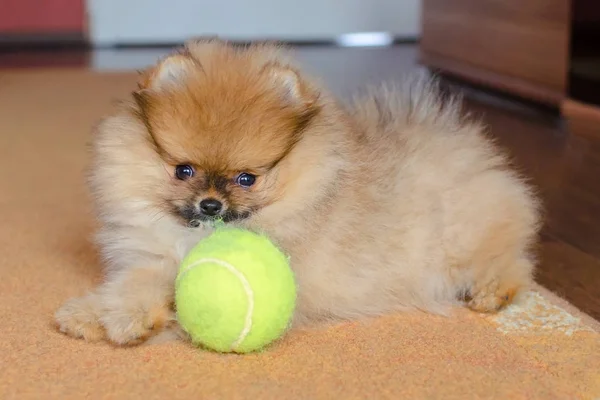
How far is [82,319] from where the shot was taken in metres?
1.81

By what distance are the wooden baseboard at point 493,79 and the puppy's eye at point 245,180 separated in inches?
116

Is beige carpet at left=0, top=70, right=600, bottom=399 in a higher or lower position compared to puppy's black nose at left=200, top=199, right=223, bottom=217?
lower

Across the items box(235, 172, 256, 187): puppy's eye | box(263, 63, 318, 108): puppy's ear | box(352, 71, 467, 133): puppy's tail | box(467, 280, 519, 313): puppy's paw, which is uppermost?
box(263, 63, 318, 108): puppy's ear

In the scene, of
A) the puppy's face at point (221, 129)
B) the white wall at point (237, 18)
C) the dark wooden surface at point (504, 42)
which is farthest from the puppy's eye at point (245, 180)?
the white wall at point (237, 18)

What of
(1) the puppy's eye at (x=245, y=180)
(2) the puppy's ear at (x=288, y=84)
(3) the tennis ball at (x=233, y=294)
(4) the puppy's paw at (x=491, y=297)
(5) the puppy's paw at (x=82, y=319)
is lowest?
(4) the puppy's paw at (x=491, y=297)

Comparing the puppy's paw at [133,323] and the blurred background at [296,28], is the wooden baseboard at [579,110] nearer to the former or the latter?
the blurred background at [296,28]

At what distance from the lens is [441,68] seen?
5.72m

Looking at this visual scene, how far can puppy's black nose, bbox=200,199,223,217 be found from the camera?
1746 mm

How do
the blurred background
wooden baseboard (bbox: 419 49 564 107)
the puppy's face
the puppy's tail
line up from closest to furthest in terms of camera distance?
the puppy's face → the puppy's tail → wooden baseboard (bbox: 419 49 564 107) → the blurred background

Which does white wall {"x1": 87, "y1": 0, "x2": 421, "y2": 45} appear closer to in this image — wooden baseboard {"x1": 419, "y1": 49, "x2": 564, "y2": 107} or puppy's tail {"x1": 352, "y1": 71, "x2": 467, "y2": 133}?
wooden baseboard {"x1": 419, "y1": 49, "x2": 564, "y2": 107}

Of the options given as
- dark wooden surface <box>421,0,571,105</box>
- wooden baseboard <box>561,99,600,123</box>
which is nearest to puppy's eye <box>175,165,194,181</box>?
wooden baseboard <box>561,99,600,123</box>

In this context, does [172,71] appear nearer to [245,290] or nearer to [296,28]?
[245,290]

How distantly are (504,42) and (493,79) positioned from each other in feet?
0.80

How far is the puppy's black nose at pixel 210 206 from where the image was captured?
1.75 meters
